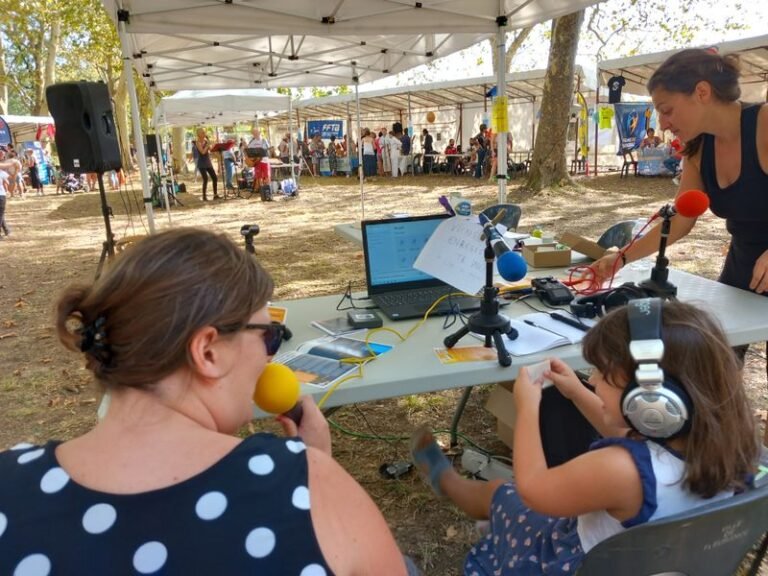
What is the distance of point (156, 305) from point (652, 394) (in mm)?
825

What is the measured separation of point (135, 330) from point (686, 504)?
1019mm

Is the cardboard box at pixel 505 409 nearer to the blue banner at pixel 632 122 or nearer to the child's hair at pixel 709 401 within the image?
the child's hair at pixel 709 401

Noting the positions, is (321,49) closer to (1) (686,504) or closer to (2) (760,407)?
(2) (760,407)

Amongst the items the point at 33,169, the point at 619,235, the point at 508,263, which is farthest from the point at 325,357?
the point at 33,169

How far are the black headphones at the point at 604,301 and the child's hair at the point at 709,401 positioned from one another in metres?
0.82

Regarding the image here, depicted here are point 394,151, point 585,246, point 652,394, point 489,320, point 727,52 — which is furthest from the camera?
point 394,151

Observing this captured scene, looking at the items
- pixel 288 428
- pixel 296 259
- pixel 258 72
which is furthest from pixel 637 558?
pixel 258 72

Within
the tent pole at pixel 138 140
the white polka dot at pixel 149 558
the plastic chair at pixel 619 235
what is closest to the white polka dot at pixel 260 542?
the white polka dot at pixel 149 558

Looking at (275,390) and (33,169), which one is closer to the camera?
(275,390)

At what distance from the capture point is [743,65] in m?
12.2

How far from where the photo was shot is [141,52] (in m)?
6.10

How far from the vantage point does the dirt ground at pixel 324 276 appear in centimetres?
251

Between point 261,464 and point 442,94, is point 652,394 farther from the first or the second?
point 442,94

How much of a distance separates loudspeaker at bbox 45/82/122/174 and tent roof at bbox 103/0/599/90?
67cm
